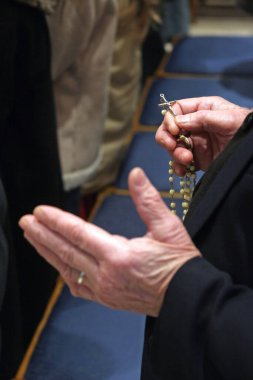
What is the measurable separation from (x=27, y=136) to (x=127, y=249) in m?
0.63

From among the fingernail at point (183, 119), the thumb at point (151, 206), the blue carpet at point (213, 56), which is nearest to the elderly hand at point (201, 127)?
the fingernail at point (183, 119)

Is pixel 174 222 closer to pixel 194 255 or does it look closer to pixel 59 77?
pixel 194 255

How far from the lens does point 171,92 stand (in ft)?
5.34

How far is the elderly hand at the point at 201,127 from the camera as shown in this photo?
66cm

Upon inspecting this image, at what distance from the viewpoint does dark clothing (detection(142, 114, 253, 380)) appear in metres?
0.48

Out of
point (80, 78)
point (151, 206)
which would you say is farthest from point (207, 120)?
point (80, 78)

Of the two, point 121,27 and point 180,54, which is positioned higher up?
point 121,27

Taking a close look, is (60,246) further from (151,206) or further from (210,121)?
(210,121)

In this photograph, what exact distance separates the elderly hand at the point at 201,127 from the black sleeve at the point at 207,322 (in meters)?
0.20

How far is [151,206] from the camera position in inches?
18.6

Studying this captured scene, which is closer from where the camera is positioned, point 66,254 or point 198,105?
point 66,254

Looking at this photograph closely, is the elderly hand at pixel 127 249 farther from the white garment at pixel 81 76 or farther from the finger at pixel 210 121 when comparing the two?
the white garment at pixel 81 76

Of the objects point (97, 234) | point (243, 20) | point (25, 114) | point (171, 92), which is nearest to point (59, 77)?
point (25, 114)

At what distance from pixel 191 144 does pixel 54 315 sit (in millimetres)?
479
